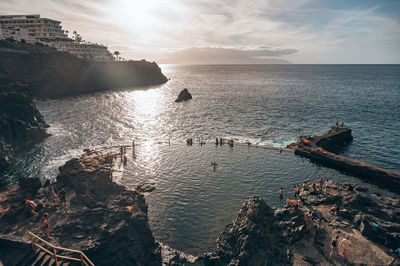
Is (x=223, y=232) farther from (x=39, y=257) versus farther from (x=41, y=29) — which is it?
(x=41, y=29)

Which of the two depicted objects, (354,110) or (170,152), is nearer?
(170,152)

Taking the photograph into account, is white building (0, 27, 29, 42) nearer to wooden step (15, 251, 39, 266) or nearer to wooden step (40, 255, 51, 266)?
wooden step (15, 251, 39, 266)

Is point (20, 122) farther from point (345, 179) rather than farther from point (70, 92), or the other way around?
point (70, 92)

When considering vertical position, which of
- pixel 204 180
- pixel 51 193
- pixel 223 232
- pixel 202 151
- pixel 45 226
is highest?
pixel 45 226

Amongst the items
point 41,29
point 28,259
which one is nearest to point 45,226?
point 28,259

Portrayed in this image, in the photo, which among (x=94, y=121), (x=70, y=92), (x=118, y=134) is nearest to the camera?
(x=118, y=134)

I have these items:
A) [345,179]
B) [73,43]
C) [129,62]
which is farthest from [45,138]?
[73,43]
